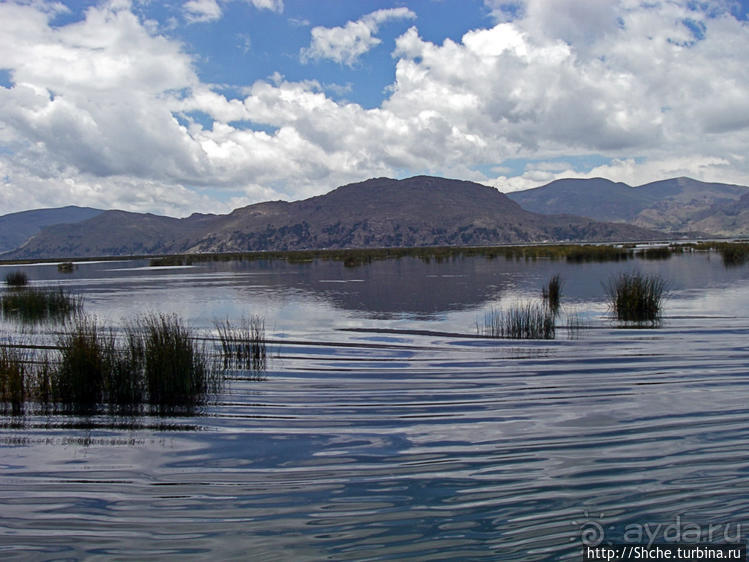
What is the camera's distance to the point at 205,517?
22.7 feet

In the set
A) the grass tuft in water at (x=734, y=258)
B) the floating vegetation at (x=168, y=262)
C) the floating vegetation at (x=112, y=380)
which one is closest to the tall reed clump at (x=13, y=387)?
the floating vegetation at (x=112, y=380)

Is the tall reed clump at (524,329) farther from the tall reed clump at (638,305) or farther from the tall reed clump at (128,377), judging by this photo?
the tall reed clump at (128,377)

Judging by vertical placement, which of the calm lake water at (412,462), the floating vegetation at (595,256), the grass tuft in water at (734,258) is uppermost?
the floating vegetation at (595,256)

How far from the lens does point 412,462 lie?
27.7ft

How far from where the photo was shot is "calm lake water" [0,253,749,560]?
640 cm

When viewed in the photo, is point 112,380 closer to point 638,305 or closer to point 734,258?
point 638,305

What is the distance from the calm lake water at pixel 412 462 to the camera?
6.40 metres

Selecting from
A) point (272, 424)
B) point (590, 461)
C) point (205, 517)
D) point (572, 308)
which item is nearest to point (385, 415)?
point (272, 424)

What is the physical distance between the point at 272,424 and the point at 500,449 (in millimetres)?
3951

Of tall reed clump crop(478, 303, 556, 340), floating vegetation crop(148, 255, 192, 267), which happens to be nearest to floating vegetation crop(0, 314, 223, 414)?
tall reed clump crop(478, 303, 556, 340)

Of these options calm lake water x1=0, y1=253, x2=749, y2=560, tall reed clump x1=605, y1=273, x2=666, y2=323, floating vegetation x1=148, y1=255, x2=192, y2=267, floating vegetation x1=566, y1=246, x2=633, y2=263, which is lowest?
calm lake water x1=0, y1=253, x2=749, y2=560

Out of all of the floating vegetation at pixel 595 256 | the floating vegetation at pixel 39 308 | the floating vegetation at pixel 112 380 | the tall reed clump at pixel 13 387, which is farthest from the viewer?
the floating vegetation at pixel 595 256

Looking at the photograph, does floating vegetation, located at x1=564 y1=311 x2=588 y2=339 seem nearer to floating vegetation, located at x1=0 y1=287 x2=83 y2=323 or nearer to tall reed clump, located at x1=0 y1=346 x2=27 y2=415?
tall reed clump, located at x1=0 y1=346 x2=27 y2=415

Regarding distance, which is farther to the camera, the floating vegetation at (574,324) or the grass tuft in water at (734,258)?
the grass tuft in water at (734,258)
